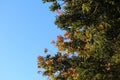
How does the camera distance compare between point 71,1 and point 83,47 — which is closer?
point 71,1

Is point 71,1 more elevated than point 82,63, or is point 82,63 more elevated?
point 71,1

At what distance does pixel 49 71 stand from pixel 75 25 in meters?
6.22

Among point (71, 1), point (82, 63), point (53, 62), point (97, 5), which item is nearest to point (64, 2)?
point (71, 1)

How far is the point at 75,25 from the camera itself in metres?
21.3

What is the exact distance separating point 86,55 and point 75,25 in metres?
1.98

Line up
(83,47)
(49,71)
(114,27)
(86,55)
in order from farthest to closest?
(49,71) < (83,47) < (86,55) < (114,27)

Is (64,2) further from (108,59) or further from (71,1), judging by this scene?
A: (108,59)

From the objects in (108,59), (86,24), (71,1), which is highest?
(71,1)

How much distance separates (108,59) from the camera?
21125 millimetres

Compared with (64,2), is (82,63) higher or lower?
lower

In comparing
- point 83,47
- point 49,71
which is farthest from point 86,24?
point 49,71

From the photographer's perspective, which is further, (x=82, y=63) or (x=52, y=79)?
(x=52, y=79)

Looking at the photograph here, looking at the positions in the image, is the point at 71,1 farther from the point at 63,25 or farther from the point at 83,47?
the point at 83,47

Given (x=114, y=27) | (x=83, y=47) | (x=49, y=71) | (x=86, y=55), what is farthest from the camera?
(x=49, y=71)
